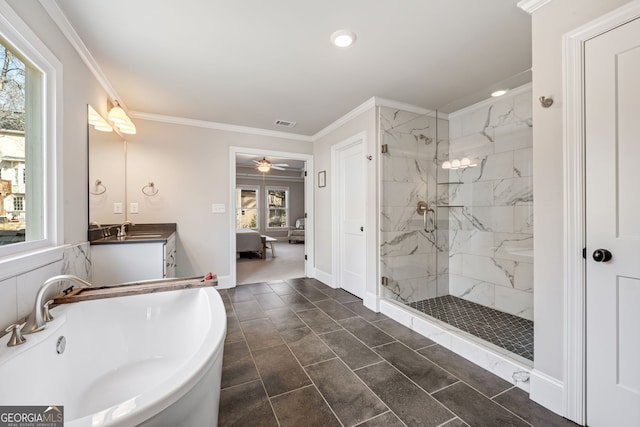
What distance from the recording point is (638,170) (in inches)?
47.8

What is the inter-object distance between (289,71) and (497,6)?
1575 millimetres

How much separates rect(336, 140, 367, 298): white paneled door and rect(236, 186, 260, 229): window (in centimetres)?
591

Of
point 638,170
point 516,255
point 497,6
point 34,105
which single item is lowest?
point 516,255

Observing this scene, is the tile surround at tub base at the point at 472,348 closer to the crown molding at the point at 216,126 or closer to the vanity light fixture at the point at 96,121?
the crown molding at the point at 216,126

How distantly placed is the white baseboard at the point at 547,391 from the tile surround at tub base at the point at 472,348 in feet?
0.22

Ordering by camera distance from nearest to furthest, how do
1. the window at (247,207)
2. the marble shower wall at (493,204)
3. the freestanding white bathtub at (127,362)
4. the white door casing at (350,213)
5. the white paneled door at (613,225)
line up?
1. the freestanding white bathtub at (127,362)
2. the white paneled door at (613,225)
3. the marble shower wall at (493,204)
4. the white door casing at (350,213)
5. the window at (247,207)

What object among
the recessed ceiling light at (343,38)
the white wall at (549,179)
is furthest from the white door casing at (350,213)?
the white wall at (549,179)

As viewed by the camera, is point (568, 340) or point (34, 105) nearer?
point (568, 340)

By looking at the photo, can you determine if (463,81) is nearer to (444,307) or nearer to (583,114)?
(583,114)

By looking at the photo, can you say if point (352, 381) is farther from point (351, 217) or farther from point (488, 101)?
point (488, 101)

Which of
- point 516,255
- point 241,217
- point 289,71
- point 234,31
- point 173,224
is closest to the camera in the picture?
point 234,31

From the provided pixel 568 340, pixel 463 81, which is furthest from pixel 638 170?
pixel 463 81

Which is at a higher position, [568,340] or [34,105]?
[34,105]

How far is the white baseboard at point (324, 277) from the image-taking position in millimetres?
3929
